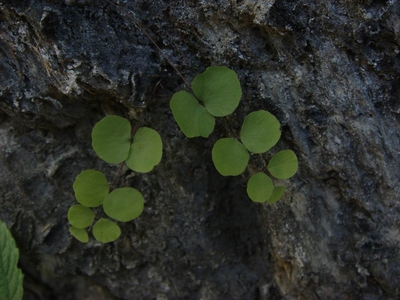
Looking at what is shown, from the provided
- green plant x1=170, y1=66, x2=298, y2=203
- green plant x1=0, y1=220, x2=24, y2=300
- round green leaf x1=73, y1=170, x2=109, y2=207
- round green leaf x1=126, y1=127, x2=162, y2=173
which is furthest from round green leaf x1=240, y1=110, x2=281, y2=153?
green plant x1=0, y1=220, x2=24, y2=300

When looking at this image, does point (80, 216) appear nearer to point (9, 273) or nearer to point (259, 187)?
point (9, 273)

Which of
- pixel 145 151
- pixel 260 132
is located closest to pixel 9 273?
pixel 145 151

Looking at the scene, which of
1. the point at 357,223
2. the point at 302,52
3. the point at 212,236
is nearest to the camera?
the point at 302,52

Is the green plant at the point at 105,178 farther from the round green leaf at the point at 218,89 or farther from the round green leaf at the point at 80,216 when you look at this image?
the round green leaf at the point at 218,89

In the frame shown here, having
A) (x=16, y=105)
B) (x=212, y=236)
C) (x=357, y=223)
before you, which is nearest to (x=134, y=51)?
(x=16, y=105)

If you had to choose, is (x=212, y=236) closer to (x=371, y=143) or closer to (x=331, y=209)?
(x=331, y=209)
